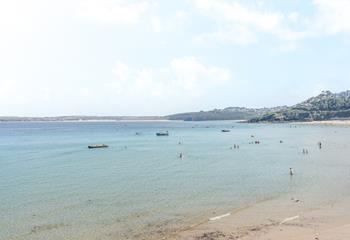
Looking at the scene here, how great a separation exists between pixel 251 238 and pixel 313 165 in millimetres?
44338

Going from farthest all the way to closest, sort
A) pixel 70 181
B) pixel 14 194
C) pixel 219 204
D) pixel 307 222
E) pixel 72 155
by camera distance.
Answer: pixel 72 155 → pixel 70 181 → pixel 14 194 → pixel 219 204 → pixel 307 222

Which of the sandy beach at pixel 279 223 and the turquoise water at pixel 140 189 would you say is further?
the turquoise water at pixel 140 189

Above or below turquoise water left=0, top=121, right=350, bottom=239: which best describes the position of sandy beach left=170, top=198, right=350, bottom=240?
below

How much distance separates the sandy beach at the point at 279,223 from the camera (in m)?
32.8

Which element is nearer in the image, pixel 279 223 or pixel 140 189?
pixel 279 223

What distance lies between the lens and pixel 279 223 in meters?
36.4

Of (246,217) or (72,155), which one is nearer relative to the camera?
(246,217)

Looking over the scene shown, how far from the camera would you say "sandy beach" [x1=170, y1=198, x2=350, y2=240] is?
1289 inches

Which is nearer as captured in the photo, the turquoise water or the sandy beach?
the sandy beach

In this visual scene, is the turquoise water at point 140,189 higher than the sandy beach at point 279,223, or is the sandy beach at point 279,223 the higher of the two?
the turquoise water at point 140,189

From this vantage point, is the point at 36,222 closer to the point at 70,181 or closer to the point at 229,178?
the point at 70,181

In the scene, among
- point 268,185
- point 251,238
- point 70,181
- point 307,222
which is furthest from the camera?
point 70,181

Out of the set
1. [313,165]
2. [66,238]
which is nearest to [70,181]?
[66,238]

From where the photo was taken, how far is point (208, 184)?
55.1 m
